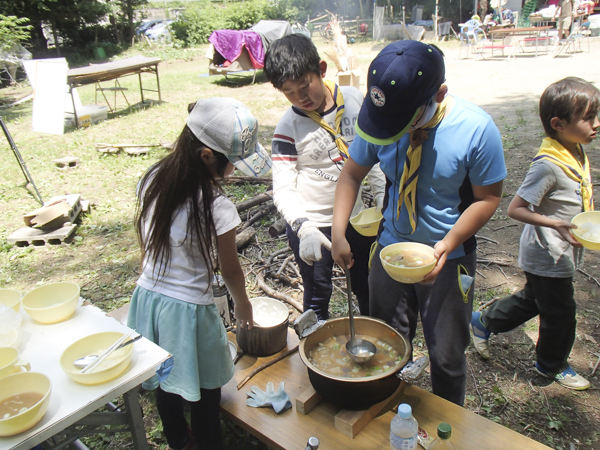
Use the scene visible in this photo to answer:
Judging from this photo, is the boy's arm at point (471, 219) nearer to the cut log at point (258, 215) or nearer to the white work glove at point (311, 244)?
the white work glove at point (311, 244)

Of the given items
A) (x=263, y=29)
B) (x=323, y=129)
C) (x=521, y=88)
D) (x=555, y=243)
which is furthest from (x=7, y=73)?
(x=555, y=243)

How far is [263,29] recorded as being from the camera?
46.6 feet

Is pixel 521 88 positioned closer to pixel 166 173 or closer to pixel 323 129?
pixel 323 129

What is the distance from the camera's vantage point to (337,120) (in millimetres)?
2381

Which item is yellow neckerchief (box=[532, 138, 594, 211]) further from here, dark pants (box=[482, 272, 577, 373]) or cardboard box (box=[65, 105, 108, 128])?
cardboard box (box=[65, 105, 108, 128])

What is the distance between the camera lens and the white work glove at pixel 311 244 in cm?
213

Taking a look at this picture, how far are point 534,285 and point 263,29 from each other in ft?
45.1

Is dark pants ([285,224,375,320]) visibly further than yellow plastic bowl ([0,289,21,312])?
Yes

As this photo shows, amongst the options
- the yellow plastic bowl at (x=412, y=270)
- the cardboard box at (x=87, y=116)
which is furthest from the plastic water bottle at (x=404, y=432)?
the cardboard box at (x=87, y=116)

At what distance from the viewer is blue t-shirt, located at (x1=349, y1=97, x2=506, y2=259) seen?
1.66m

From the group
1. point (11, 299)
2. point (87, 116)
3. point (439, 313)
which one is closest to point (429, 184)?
point (439, 313)

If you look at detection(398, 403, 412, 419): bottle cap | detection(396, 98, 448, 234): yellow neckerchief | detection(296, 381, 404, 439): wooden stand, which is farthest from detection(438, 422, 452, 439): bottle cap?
detection(396, 98, 448, 234): yellow neckerchief

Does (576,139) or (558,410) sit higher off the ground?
(576,139)

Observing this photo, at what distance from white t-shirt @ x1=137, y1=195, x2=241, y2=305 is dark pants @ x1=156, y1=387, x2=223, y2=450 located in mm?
508
